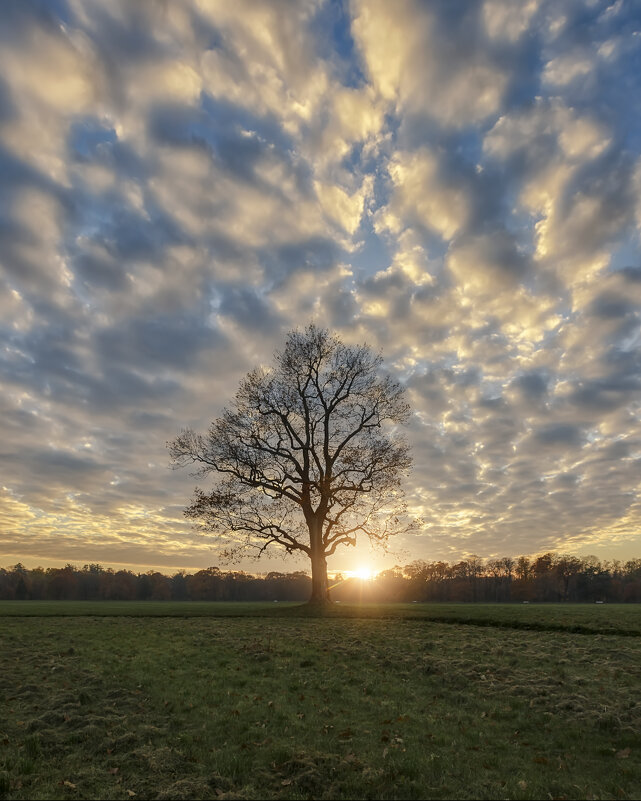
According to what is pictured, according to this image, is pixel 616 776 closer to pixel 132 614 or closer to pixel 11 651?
pixel 11 651

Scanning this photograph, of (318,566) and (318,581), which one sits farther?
(318,566)

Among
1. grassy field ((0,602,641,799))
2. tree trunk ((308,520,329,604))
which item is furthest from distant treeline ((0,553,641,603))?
grassy field ((0,602,641,799))

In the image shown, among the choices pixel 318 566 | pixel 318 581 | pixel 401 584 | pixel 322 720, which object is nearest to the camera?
pixel 322 720

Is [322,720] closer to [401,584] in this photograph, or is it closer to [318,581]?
[318,581]

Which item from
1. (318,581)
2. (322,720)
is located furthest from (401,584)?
(322,720)

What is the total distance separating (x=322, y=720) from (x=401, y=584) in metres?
144

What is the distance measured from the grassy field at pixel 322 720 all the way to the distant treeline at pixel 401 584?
413 ft

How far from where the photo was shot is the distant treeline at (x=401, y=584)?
141 meters

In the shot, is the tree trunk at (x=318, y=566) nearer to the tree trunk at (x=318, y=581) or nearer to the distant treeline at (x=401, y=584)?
the tree trunk at (x=318, y=581)

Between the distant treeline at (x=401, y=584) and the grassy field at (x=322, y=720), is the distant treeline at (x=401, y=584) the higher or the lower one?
the higher one

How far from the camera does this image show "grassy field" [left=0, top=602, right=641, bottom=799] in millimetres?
7191

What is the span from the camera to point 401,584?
143 metres

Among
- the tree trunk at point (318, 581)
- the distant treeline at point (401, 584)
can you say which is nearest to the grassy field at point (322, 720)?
the tree trunk at point (318, 581)

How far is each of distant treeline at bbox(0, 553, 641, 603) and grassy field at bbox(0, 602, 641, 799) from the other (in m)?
126
